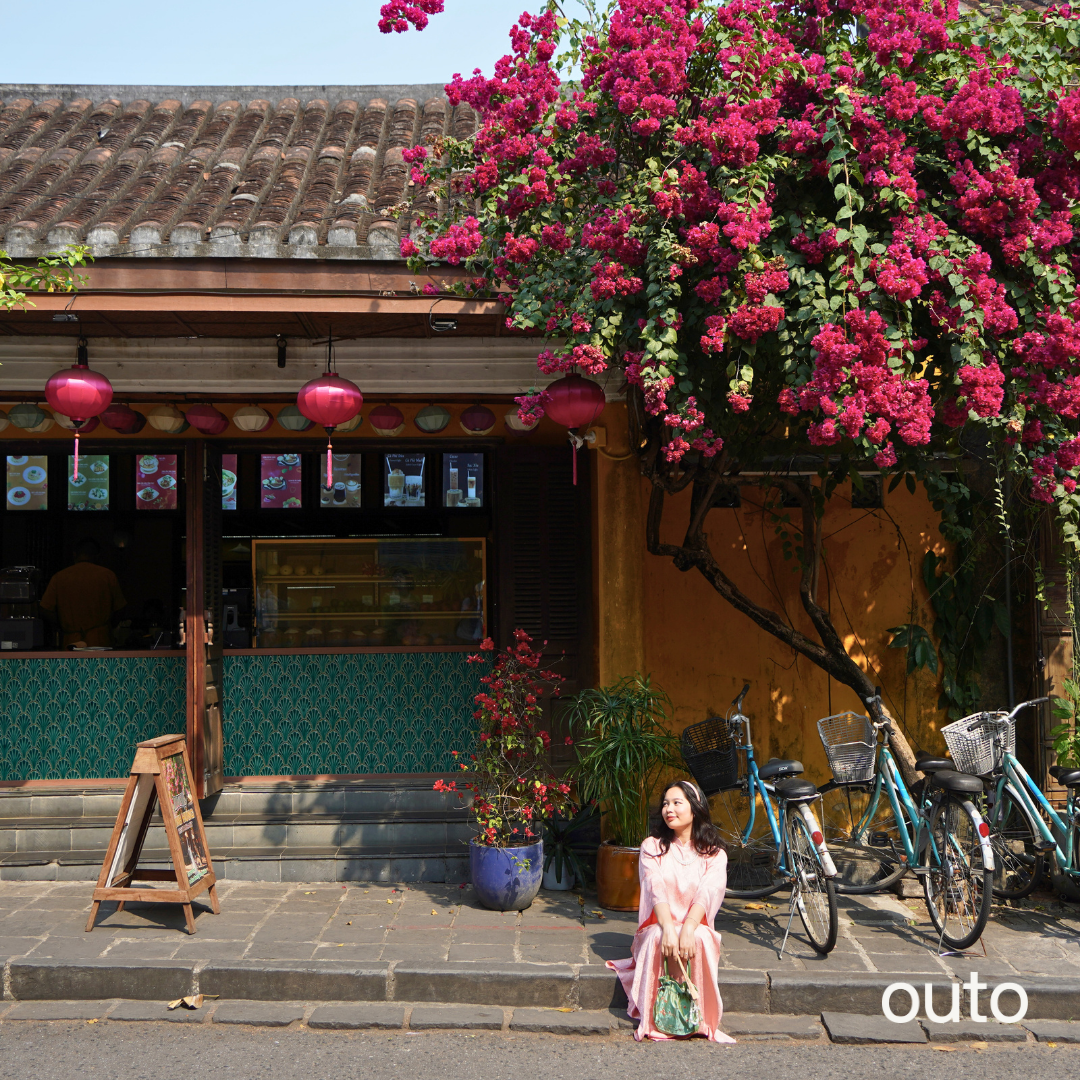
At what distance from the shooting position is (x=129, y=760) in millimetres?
7805

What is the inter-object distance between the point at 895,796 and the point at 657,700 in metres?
1.67

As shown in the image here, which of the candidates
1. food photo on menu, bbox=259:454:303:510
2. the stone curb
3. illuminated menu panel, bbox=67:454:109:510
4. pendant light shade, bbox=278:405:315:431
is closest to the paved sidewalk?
the stone curb

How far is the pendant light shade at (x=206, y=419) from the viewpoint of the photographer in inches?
288

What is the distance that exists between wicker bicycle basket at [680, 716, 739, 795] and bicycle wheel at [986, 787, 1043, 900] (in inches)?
64.7

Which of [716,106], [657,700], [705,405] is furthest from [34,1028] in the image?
[716,106]

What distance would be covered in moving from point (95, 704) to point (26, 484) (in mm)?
2434

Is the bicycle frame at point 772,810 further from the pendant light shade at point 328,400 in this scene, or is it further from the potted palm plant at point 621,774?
the pendant light shade at point 328,400

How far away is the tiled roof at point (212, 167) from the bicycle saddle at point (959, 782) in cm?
471

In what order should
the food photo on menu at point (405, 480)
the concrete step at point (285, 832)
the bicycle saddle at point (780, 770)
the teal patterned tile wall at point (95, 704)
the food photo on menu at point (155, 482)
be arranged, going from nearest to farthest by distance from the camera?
1. the bicycle saddle at point (780, 770)
2. the concrete step at point (285, 832)
3. the teal patterned tile wall at point (95, 704)
4. the food photo on menu at point (155, 482)
5. the food photo on menu at point (405, 480)

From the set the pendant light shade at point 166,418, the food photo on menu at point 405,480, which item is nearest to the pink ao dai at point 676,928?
the food photo on menu at point 405,480

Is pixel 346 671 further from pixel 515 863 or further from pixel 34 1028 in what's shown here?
pixel 34 1028

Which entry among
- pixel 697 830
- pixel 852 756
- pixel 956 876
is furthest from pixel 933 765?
pixel 697 830

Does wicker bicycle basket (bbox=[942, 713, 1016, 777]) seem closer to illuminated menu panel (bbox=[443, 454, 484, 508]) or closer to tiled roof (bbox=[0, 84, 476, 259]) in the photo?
illuminated menu panel (bbox=[443, 454, 484, 508])

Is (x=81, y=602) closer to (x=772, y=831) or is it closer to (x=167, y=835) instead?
(x=167, y=835)
